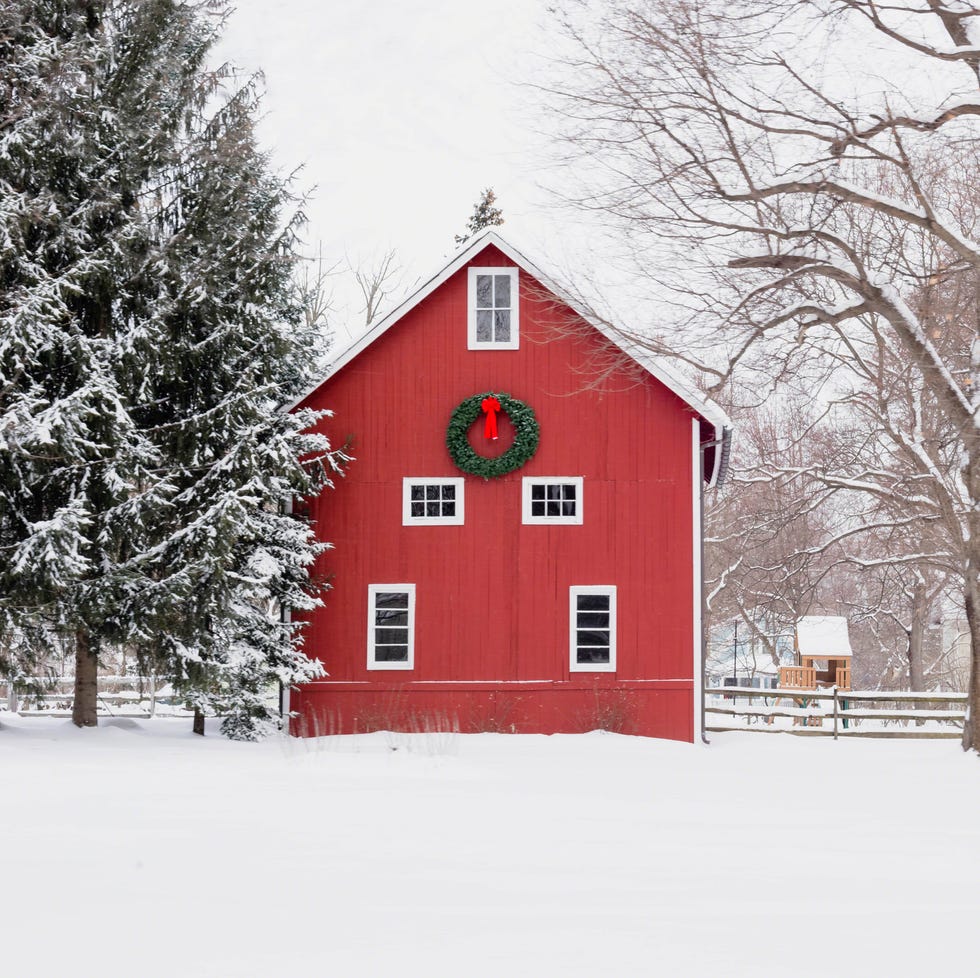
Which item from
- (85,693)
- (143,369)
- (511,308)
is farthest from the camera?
(511,308)

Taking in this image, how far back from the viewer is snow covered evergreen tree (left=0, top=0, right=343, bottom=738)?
1496 cm

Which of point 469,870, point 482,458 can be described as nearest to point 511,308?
point 482,458

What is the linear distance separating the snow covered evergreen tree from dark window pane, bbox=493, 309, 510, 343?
317cm

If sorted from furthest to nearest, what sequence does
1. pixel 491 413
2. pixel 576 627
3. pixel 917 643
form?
1. pixel 917 643
2. pixel 491 413
3. pixel 576 627

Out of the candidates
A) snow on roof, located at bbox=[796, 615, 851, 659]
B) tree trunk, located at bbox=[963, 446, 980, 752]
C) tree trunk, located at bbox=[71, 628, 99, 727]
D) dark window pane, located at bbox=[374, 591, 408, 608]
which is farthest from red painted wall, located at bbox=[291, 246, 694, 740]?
snow on roof, located at bbox=[796, 615, 851, 659]

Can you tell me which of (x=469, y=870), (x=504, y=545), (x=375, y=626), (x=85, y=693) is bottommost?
(x=469, y=870)

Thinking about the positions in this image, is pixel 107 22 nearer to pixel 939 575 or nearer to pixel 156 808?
pixel 156 808

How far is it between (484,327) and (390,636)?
193 inches

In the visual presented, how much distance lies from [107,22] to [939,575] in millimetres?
33370

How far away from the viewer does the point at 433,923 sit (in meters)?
5.95

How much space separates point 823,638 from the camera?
124ft

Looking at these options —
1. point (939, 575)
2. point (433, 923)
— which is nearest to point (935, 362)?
point (433, 923)

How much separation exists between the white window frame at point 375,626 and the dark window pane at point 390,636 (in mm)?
69

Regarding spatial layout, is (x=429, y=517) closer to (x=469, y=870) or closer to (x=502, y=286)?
(x=502, y=286)
